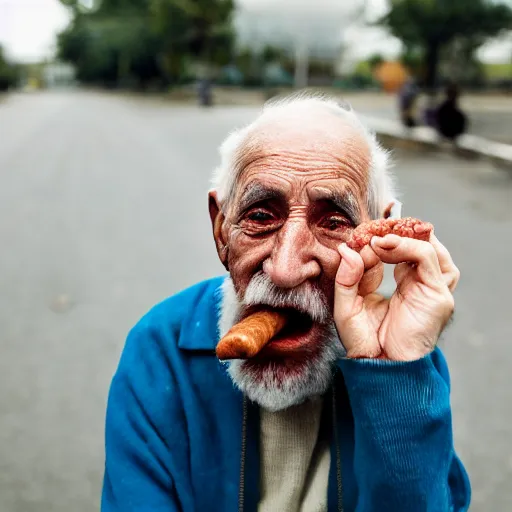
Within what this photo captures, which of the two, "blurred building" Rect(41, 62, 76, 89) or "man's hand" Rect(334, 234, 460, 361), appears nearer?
"man's hand" Rect(334, 234, 460, 361)

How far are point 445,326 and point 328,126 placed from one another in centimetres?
48

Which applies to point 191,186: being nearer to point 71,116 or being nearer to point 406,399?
point 406,399

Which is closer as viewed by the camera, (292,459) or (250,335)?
(250,335)

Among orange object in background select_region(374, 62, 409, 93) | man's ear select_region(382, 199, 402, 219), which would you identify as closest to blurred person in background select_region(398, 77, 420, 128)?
man's ear select_region(382, 199, 402, 219)

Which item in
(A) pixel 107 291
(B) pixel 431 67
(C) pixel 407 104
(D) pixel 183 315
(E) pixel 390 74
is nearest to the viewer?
(D) pixel 183 315

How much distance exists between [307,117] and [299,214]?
0.22 meters

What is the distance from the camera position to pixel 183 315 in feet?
5.44

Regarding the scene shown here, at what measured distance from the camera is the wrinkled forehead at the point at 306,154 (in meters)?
1.45

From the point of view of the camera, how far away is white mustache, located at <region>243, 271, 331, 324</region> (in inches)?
55.4

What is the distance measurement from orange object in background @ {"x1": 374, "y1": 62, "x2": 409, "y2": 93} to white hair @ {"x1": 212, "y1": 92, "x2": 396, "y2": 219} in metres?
55.9

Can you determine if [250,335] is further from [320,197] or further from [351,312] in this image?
[320,197]

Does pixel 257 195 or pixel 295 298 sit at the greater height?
pixel 257 195

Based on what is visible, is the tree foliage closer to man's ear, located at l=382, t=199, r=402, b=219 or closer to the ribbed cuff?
man's ear, located at l=382, t=199, r=402, b=219

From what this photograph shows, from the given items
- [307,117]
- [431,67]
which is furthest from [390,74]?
[307,117]
